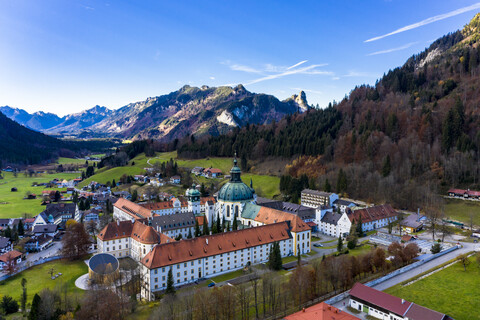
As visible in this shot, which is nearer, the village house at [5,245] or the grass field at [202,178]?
the village house at [5,245]

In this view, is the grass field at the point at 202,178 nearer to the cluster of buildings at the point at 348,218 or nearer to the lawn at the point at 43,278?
the cluster of buildings at the point at 348,218

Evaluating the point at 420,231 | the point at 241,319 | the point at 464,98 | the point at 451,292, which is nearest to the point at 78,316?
the point at 241,319

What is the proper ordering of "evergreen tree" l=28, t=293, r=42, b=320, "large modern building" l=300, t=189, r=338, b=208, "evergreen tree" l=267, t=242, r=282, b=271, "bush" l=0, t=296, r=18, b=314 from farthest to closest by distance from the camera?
"large modern building" l=300, t=189, r=338, b=208, "evergreen tree" l=267, t=242, r=282, b=271, "bush" l=0, t=296, r=18, b=314, "evergreen tree" l=28, t=293, r=42, b=320

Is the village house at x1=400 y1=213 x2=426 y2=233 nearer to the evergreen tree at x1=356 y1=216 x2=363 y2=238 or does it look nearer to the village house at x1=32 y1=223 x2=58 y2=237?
the evergreen tree at x1=356 y1=216 x2=363 y2=238

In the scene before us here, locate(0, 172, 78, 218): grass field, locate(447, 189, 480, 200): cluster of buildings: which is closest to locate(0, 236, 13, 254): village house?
locate(0, 172, 78, 218): grass field

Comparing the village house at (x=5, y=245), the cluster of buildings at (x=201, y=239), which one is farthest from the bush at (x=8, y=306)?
the village house at (x=5, y=245)
